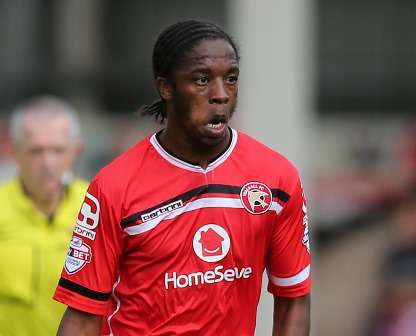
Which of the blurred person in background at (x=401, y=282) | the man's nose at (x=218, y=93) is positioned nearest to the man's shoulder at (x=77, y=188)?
the man's nose at (x=218, y=93)

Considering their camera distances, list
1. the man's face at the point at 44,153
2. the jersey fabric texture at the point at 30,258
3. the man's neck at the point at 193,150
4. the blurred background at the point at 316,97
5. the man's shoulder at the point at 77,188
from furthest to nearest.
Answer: the blurred background at the point at 316,97
the man's face at the point at 44,153
the man's shoulder at the point at 77,188
the jersey fabric texture at the point at 30,258
the man's neck at the point at 193,150

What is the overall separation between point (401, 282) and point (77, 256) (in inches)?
247

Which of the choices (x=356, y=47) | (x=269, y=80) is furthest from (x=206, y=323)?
(x=356, y=47)

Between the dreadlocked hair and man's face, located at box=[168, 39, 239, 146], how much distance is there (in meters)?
0.03

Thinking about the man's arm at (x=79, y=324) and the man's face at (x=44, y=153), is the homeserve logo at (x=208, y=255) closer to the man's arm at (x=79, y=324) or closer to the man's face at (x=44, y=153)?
the man's arm at (x=79, y=324)

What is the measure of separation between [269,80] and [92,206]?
609 cm

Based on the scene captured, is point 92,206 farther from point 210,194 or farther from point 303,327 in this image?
point 303,327

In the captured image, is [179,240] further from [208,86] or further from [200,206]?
[208,86]

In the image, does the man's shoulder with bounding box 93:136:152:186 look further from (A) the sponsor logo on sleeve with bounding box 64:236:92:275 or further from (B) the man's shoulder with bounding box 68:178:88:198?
(B) the man's shoulder with bounding box 68:178:88:198

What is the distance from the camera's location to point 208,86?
16.3 ft

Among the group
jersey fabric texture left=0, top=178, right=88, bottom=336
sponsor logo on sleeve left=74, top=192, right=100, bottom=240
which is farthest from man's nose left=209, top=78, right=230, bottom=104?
jersey fabric texture left=0, top=178, right=88, bottom=336

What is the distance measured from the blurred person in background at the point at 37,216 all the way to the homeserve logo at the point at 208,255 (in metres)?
1.69

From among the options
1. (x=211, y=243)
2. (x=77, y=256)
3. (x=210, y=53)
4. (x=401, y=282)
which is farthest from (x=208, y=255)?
(x=401, y=282)

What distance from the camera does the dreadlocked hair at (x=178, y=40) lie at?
5.03 meters
